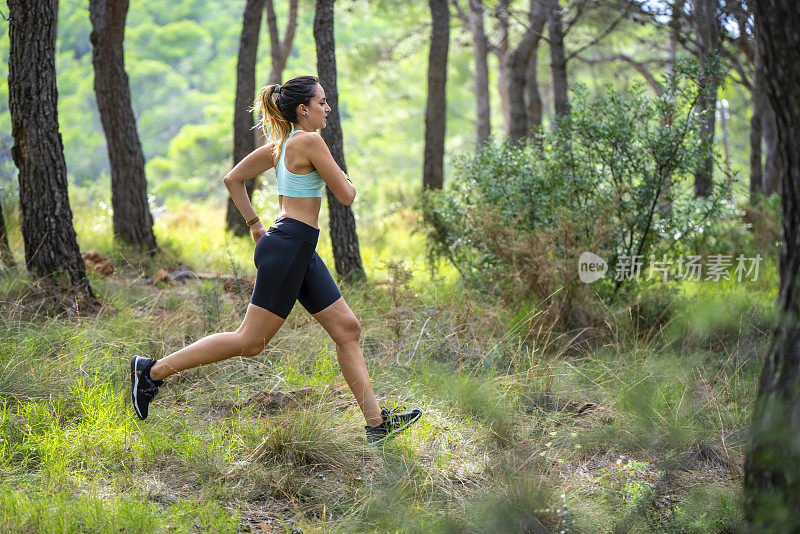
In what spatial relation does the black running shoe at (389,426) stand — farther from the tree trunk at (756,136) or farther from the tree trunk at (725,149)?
the tree trunk at (756,136)

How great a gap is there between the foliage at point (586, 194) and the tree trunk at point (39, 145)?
347 centimetres

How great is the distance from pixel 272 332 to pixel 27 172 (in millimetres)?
3325

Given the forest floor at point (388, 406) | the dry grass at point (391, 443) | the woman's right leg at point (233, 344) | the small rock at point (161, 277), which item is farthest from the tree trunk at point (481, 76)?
the woman's right leg at point (233, 344)

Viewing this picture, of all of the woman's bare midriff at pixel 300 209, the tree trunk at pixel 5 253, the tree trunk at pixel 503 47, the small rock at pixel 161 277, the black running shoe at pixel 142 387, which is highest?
the tree trunk at pixel 503 47

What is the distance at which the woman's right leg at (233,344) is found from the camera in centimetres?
379

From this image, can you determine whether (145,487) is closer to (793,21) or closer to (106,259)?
(793,21)

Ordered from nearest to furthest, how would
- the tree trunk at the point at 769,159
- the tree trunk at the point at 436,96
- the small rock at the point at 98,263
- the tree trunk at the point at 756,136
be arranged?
the small rock at the point at 98,263
the tree trunk at the point at 436,96
the tree trunk at the point at 756,136
the tree trunk at the point at 769,159

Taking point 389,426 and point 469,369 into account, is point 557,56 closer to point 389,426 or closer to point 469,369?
point 469,369

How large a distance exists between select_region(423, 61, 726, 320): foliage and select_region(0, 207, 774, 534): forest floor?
0.52 meters

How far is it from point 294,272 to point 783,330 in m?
2.25

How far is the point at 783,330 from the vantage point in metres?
2.46

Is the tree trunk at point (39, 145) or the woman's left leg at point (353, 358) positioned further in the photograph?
the tree trunk at point (39, 145)

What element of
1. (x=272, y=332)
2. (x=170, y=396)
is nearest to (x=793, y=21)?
(x=272, y=332)

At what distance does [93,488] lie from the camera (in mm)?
3373
